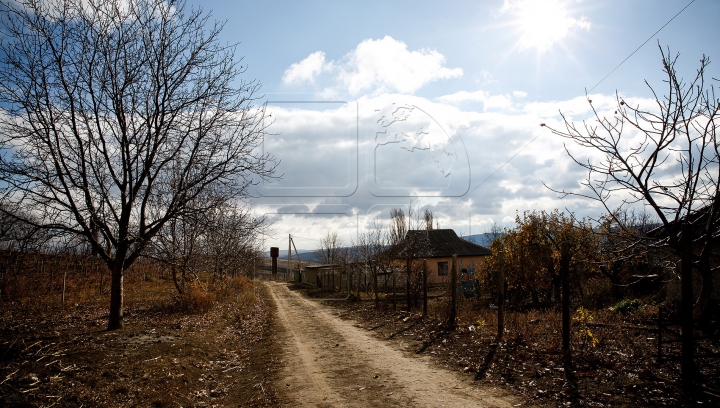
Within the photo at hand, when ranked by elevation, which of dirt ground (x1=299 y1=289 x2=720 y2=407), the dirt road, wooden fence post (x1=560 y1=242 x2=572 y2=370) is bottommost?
the dirt road

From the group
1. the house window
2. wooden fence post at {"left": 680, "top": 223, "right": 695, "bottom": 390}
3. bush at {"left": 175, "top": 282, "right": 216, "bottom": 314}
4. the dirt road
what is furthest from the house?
wooden fence post at {"left": 680, "top": 223, "right": 695, "bottom": 390}

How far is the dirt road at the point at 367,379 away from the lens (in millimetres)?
6023

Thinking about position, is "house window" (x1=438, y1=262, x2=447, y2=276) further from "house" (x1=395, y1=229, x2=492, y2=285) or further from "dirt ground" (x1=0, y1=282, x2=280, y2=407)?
"dirt ground" (x1=0, y1=282, x2=280, y2=407)

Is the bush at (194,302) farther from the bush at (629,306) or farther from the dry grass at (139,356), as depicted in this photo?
the bush at (629,306)

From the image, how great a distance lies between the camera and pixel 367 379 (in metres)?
7.17

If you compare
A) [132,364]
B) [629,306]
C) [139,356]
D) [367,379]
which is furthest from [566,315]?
[629,306]

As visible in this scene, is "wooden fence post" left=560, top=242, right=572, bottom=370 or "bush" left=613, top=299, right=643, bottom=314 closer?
"wooden fence post" left=560, top=242, right=572, bottom=370

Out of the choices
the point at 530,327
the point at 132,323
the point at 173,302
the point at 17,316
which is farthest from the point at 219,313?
the point at 530,327

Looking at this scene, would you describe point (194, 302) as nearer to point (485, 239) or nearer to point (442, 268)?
point (442, 268)

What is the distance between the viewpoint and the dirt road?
6023 millimetres

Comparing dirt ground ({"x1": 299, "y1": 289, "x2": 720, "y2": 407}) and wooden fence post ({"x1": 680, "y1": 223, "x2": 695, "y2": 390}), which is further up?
wooden fence post ({"x1": 680, "y1": 223, "x2": 695, "y2": 390})

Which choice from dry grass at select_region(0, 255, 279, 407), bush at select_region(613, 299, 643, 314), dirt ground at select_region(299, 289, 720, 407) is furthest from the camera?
bush at select_region(613, 299, 643, 314)

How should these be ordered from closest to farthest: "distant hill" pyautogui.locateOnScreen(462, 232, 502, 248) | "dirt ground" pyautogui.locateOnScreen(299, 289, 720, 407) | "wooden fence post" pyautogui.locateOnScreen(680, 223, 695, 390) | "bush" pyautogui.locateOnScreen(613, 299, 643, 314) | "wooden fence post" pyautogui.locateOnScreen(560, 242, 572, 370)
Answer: "wooden fence post" pyautogui.locateOnScreen(680, 223, 695, 390) < "dirt ground" pyautogui.locateOnScreen(299, 289, 720, 407) < "wooden fence post" pyautogui.locateOnScreen(560, 242, 572, 370) < "bush" pyautogui.locateOnScreen(613, 299, 643, 314) < "distant hill" pyautogui.locateOnScreen(462, 232, 502, 248)

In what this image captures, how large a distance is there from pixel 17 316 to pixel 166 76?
29.9ft
